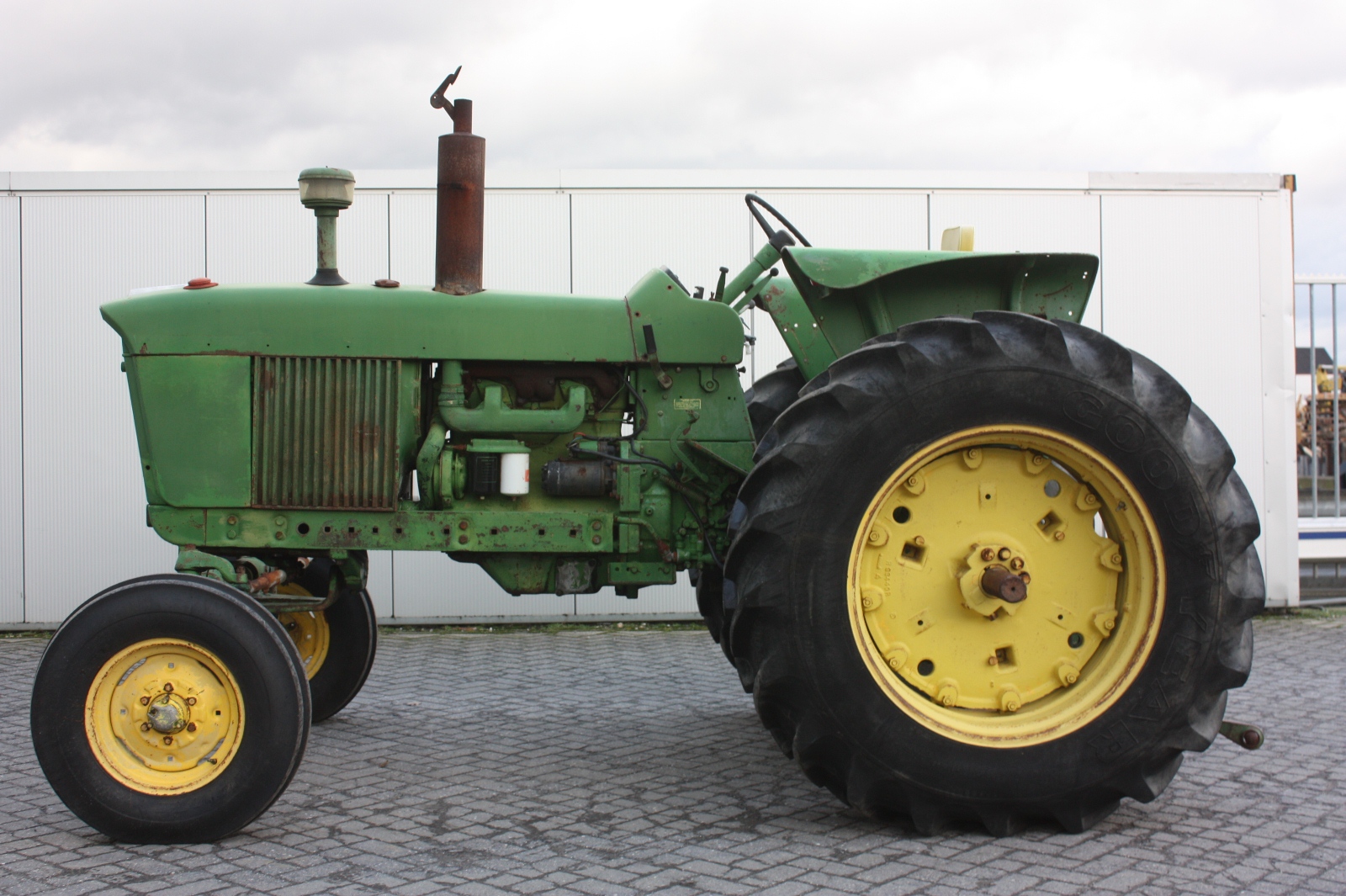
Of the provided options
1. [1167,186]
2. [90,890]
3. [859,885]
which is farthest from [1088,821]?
[1167,186]

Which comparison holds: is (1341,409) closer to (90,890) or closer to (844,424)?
(844,424)

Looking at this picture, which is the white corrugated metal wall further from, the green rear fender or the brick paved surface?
the green rear fender

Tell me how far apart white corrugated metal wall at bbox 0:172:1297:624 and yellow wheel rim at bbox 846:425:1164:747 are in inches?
164

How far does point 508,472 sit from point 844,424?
130cm

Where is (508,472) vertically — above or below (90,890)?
above

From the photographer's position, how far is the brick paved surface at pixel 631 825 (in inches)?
134

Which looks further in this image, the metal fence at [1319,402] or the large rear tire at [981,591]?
the metal fence at [1319,402]

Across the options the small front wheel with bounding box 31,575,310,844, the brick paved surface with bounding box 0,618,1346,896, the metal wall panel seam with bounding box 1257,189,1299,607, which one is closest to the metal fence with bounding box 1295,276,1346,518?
the metal wall panel seam with bounding box 1257,189,1299,607

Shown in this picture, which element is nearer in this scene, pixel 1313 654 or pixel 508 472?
pixel 508 472

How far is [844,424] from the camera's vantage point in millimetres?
3773

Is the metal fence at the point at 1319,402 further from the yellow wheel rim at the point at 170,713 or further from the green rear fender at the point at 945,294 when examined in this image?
the yellow wheel rim at the point at 170,713

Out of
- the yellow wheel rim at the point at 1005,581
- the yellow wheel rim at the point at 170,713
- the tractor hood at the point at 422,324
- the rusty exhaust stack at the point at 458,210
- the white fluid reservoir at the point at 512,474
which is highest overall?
the rusty exhaust stack at the point at 458,210

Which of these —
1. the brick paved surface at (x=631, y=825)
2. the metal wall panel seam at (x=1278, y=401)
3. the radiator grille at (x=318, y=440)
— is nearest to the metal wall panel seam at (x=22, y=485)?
the brick paved surface at (x=631, y=825)

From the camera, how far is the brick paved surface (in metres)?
3.41
